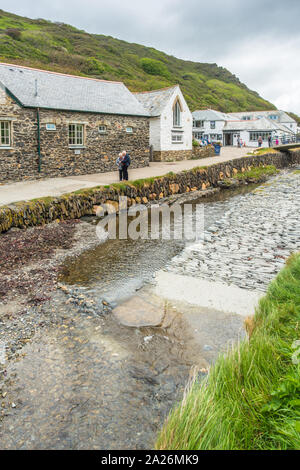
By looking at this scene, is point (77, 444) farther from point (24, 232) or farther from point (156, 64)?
point (156, 64)

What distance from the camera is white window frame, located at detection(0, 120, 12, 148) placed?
1694cm

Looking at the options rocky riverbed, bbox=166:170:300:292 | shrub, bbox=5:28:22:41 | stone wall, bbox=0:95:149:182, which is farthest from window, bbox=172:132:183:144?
shrub, bbox=5:28:22:41

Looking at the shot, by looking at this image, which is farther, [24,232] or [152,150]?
[152,150]

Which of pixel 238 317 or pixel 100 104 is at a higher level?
pixel 100 104

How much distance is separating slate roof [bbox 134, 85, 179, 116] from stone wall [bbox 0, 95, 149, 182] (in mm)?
7033

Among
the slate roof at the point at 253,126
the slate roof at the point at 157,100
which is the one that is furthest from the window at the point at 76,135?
the slate roof at the point at 253,126

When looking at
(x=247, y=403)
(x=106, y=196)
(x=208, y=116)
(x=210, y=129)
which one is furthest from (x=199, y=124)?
(x=247, y=403)

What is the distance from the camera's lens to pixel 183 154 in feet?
111

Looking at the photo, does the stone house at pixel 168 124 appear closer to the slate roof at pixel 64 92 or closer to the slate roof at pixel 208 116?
the slate roof at pixel 64 92

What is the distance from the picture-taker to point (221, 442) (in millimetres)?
2959

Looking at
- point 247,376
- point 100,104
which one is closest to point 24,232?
point 247,376

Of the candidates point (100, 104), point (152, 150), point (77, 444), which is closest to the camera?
point (77, 444)

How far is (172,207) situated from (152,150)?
14.9 meters

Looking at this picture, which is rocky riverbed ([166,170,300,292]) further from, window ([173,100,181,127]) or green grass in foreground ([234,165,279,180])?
window ([173,100,181,127])
